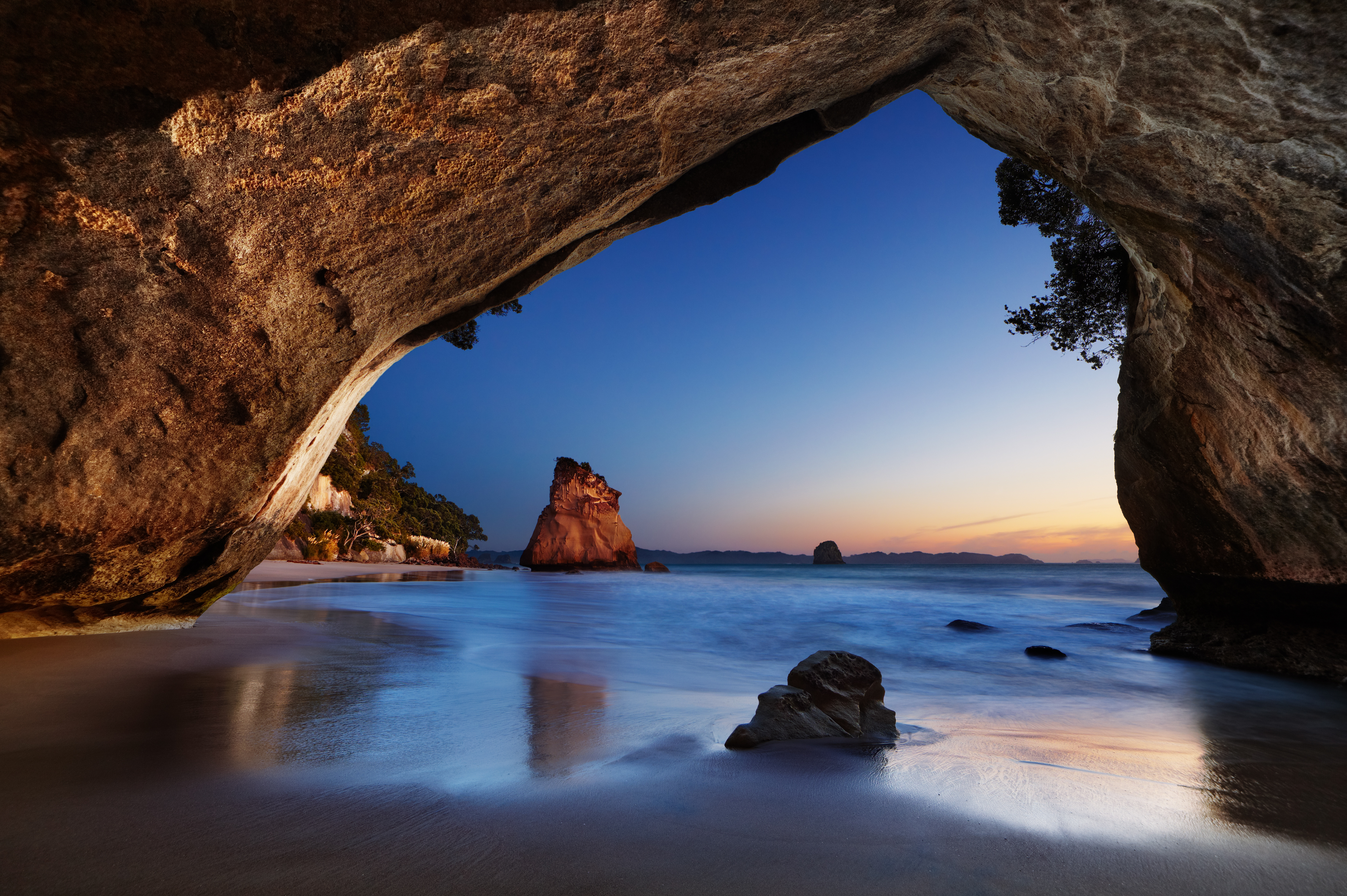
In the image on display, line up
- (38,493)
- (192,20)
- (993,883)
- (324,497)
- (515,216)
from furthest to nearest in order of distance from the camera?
1. (324,497)
2. (515,216)
3. (38,493)
4. (192,20)
5. (993,883)

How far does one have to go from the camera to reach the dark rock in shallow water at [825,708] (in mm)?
3174

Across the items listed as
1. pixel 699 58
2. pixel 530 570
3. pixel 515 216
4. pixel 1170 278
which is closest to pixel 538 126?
pixel 515 216

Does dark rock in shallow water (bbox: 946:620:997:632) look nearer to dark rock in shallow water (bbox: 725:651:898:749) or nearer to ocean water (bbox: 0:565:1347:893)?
ocean water (bbox: 0:565:1347:893)

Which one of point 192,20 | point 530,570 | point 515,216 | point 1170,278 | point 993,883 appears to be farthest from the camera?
point 530,570

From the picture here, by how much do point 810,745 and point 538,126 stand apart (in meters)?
3.65

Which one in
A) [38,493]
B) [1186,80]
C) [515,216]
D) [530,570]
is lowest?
[530,570]

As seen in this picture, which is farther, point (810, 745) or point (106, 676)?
point (106, 676)

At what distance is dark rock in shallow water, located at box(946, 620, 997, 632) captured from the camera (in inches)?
454

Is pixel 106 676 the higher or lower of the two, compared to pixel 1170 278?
lower

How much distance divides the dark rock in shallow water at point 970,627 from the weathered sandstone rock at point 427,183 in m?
6.77

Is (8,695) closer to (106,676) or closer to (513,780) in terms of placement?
(106,676)

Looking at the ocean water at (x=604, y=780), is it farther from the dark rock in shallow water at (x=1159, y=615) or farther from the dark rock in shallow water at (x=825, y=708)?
the dark rock in shallow water at (x=1159, y=615)

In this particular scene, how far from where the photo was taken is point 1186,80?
3332 mm

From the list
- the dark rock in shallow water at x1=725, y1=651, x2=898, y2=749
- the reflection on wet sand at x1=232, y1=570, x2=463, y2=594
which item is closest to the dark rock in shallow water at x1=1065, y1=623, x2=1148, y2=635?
the dark rock in shallow water at x1=725, y1=651, x2=898, y2=749
